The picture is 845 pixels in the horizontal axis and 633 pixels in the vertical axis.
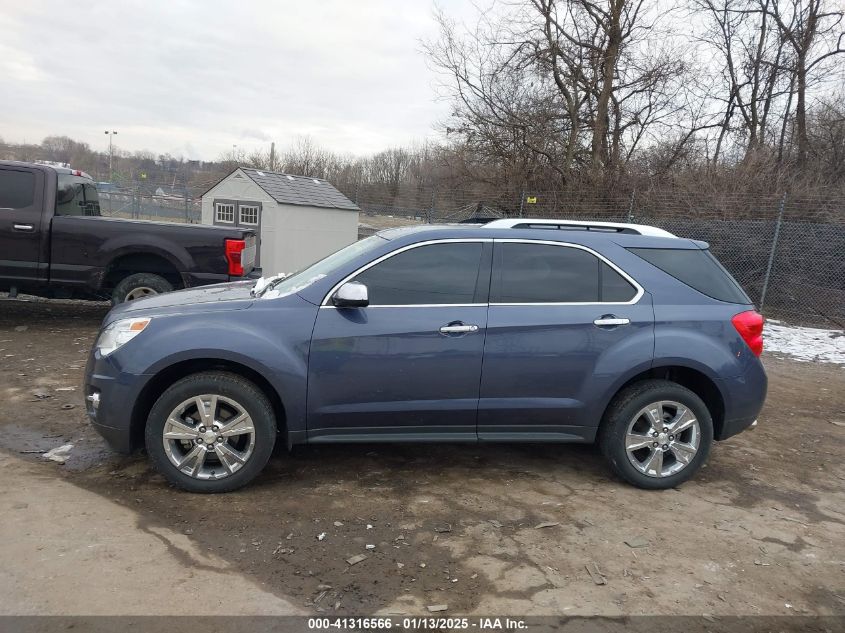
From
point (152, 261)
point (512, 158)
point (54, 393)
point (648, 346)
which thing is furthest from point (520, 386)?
point (512, 158)

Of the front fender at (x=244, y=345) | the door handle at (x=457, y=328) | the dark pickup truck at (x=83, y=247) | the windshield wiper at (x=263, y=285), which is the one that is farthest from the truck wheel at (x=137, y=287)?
the door handle at (x=457, y=328)

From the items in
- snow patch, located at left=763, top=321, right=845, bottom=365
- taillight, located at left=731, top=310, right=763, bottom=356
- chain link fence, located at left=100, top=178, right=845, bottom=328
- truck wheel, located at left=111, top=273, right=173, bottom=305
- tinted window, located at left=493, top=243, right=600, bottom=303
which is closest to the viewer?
tinted window, located at left=493, top=243, right=600, bottom=303

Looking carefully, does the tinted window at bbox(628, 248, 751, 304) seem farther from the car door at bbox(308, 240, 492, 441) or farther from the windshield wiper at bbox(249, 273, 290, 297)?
the windshield wiper at bbox(249, 273, 290, 297)

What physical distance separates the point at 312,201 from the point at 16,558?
1211 centimetres

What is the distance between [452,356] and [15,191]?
6363 millimetres

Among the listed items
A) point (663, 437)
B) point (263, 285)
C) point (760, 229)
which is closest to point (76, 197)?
point (263, 285)

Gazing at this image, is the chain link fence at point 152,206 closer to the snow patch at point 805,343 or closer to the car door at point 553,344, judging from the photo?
the snow patch at point 805,343

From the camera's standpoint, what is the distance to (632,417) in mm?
4141

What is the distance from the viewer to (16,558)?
3062mm

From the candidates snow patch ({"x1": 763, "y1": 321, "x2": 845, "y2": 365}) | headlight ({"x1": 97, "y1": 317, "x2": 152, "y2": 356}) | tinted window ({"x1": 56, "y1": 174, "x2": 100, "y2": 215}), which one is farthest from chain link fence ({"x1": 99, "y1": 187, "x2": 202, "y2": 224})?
headlight ({"x1": 97, "y1": 317, "x2": 152, "y2": 356})

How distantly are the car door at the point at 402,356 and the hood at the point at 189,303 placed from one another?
2.07ft

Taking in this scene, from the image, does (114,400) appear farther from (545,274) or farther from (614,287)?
(614,287)

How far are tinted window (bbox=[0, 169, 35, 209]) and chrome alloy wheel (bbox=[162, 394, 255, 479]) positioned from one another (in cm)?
523

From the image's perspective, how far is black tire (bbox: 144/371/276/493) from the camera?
12.4ft
